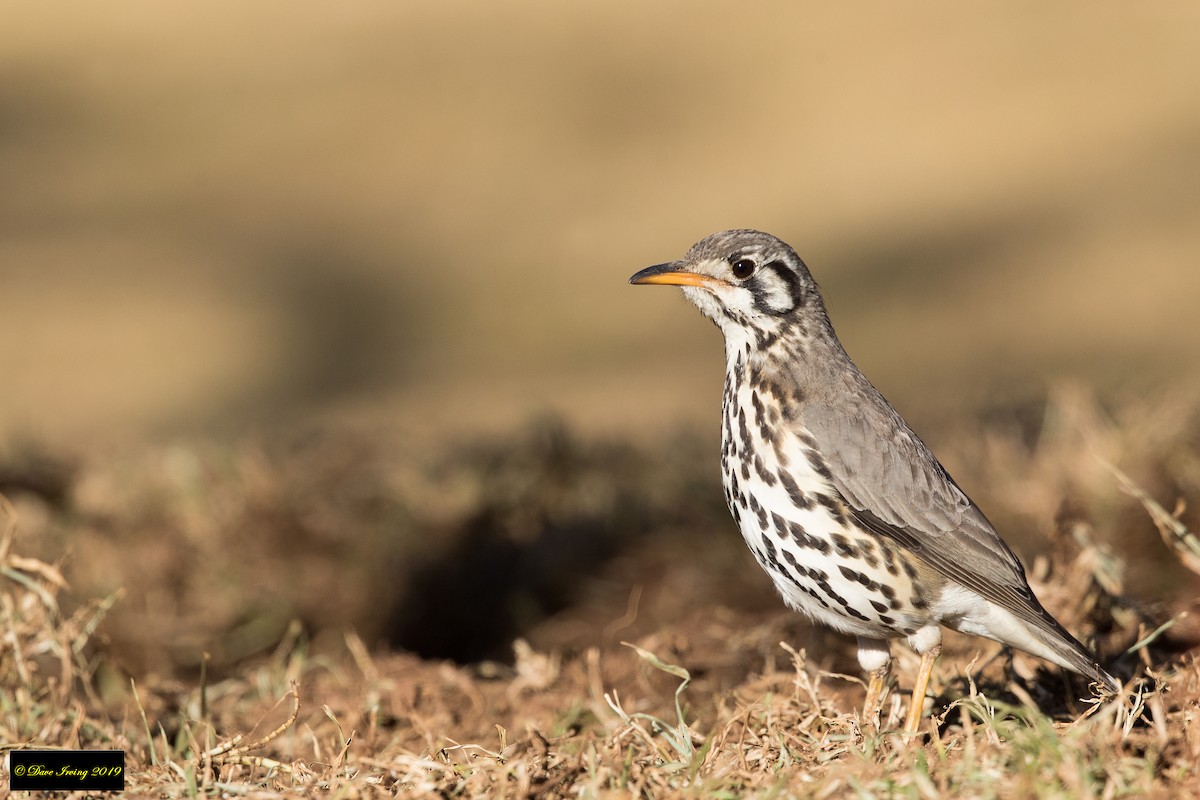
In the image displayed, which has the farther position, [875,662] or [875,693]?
[875,662]

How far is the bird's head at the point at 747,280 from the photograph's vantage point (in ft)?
17.3

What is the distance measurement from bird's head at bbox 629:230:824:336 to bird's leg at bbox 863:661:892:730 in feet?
4.32

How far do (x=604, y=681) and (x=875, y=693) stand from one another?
56.9 inches

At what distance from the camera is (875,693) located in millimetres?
4855

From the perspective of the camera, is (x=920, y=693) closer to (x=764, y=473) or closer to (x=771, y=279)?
(x=764, y=473)

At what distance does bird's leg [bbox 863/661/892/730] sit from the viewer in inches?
182

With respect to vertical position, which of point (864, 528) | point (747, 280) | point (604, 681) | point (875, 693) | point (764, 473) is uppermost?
point (747, 280)

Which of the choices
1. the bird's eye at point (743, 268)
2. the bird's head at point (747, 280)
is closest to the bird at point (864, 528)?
the bird's head at point (747, 280)

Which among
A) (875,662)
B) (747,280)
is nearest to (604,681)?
(875,662)

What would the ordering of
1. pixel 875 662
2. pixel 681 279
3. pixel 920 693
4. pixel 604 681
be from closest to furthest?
pixel 920 693 < pixel 875 662 < pixel 681 279 < pixel 604 681

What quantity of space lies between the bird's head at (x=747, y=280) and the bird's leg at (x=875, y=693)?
1.32m

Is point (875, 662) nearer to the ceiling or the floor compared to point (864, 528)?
nearer to the floor

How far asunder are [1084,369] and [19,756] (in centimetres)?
1035

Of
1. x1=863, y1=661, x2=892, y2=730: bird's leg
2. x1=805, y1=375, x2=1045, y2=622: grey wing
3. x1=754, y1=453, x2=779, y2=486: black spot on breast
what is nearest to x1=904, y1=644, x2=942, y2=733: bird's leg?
x1=863, y1=661, x2=892, y2=730: bird's leg
